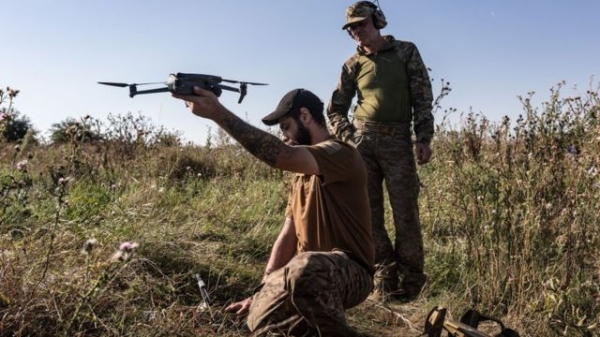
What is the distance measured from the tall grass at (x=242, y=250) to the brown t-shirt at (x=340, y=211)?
53 cm

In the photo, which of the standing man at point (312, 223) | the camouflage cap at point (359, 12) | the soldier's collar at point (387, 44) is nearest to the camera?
the standing man at point (312, 223)

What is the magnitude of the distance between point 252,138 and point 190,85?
14.4 inches

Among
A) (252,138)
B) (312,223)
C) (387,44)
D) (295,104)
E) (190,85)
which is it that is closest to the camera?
(190,85)

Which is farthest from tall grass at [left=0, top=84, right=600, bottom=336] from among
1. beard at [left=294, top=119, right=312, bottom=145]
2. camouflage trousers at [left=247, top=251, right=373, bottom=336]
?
beard at [left=294, top=119, right=312, bottom=145]

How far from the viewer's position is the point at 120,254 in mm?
1600

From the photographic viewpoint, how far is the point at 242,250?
423cm

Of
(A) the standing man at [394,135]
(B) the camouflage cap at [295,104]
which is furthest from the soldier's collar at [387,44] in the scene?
(B) the camouflage cap at [295,104]

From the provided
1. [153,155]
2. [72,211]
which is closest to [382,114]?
[72,211]

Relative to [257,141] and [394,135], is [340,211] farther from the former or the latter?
[394,135]

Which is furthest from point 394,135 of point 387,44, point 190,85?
point 190,85

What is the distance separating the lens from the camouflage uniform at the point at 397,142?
3957mm

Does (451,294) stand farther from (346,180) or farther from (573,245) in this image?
(346,180)

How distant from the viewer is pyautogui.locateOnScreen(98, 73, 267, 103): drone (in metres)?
2.32

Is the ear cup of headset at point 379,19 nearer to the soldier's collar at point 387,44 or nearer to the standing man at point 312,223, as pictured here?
the soldier's collar at point 387,44
